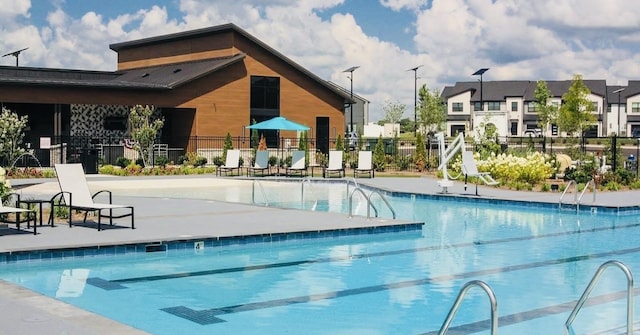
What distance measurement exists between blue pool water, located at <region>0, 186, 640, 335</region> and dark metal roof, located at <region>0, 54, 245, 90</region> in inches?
926

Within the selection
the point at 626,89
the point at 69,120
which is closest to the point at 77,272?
the point at 69,120

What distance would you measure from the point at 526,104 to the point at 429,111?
24.8 meters

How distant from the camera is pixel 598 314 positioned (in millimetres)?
7648

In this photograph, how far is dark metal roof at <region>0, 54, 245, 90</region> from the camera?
34281 millimetres

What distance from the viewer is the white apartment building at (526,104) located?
282ft

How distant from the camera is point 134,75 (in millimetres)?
44156

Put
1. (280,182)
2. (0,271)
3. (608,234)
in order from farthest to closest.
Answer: (280,182), (608,234), (0,271)

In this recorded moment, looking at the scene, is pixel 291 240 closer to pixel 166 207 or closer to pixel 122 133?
pixel 166 207

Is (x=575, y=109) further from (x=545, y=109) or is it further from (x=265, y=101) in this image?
(x=265, y=101)

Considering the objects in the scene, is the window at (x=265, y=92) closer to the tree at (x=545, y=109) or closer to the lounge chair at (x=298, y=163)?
the lounge chair at (x=298, y=163)

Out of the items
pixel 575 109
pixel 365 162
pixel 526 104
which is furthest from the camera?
pixel 526 104

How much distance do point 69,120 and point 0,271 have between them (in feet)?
94.5

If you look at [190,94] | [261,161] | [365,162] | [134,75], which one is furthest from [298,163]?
[134,75]

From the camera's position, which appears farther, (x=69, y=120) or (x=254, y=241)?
(x=69, y=120)
